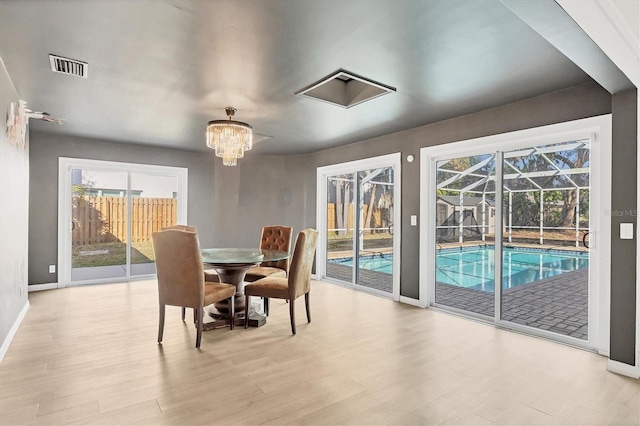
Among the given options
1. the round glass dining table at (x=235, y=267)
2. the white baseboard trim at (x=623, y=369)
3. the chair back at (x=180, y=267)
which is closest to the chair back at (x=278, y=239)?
the round glass dining table at (x=235, y=267)

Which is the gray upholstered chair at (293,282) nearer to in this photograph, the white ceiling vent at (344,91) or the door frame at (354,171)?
the white ceiling vent at (344,91)

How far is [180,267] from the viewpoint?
9.98 feet

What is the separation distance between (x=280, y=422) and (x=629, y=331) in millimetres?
2616

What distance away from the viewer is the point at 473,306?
4.26 m

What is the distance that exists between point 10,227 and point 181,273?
156 cm

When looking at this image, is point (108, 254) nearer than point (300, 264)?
No

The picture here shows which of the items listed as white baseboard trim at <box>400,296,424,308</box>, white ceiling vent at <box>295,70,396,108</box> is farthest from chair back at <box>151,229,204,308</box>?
white baseboard trim at <box>400,296,424,308</box>

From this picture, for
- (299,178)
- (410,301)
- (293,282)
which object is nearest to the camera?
(293,282)

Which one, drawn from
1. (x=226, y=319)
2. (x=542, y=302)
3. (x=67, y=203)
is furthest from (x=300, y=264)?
(x=67, y=203)

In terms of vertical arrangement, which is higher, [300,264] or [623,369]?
[300,264]

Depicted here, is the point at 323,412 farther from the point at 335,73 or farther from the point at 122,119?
the point at 122,119

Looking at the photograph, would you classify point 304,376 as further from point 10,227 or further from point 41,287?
point 41,287

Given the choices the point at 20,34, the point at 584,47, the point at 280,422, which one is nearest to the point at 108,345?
the point at 280,422

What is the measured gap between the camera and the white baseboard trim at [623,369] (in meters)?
2.48
